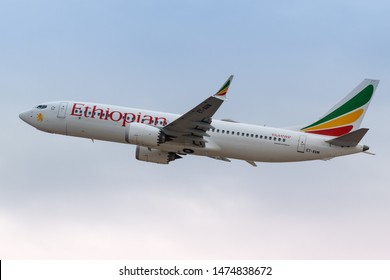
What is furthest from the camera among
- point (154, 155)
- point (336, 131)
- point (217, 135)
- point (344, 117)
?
point (154, 155)

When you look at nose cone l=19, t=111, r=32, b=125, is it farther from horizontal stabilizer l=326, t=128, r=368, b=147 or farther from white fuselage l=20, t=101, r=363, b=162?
horizontal stabilizer l=326, t=128, r=368, b=147

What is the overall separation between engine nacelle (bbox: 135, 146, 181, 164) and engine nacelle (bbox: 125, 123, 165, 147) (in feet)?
11.3

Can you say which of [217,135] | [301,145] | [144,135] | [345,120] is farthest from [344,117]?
[144,135]

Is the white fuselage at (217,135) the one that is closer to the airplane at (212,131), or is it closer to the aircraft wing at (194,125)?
the airplane at (212,131)

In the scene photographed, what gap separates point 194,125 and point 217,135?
2311mm

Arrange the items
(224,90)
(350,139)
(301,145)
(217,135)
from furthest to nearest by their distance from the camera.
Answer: (217,135) < (301,145) < (350,139) < (224,90)

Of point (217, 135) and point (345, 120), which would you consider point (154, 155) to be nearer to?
point (217, 135)

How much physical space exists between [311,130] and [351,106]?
14.0 feet

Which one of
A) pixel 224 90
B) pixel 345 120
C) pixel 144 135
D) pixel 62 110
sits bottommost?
pixel 144 135

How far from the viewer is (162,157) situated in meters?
65.2

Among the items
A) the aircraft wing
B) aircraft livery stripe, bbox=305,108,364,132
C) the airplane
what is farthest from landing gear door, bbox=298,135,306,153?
the aircraft wing

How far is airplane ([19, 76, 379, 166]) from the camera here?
6125 centimetres

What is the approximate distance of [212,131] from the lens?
6253 centimetres

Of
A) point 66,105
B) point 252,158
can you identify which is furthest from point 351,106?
point 66,105
